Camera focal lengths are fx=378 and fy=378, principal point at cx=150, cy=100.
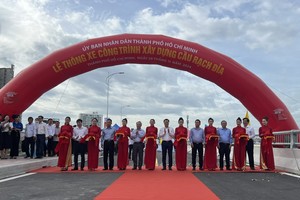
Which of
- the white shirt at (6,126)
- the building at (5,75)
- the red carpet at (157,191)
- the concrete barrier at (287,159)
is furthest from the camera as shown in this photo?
the building at (5,75)

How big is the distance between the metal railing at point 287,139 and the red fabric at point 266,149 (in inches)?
24.1

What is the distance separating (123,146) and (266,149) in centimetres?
475

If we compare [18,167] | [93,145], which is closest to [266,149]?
[93,145]

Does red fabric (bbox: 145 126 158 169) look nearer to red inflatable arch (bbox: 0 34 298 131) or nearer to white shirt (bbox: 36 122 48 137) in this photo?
red inflatable arch (bbox: 0 34 298 131)

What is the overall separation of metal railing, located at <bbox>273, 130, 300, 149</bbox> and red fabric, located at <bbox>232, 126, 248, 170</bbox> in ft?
4.59

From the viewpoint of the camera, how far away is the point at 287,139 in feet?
42.8

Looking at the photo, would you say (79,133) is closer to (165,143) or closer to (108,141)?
(108,141)

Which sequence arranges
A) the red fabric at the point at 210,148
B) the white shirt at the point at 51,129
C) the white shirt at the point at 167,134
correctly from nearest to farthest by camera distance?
the red fabric at the point at 210,148, the white shirt at the point at 167,134, the white shirt at the point at 51,129

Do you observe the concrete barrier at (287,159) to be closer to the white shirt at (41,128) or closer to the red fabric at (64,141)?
the red fabric at (64,141)

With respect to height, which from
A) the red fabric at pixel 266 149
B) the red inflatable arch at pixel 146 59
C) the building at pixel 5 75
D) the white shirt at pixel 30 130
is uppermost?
the building at pixel 5 75

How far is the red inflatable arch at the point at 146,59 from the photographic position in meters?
14.3

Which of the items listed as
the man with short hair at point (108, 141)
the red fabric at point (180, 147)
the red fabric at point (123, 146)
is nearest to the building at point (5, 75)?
the man with short hair at point (108, 141)

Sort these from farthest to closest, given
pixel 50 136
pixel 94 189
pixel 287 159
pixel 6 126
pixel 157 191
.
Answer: pixel 50 136 → pixel 6 126 → pixel 287 159 → pixel 94 189 → pixel 157 191

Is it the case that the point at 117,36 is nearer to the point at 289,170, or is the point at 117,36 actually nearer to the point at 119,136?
the point at 119,136
